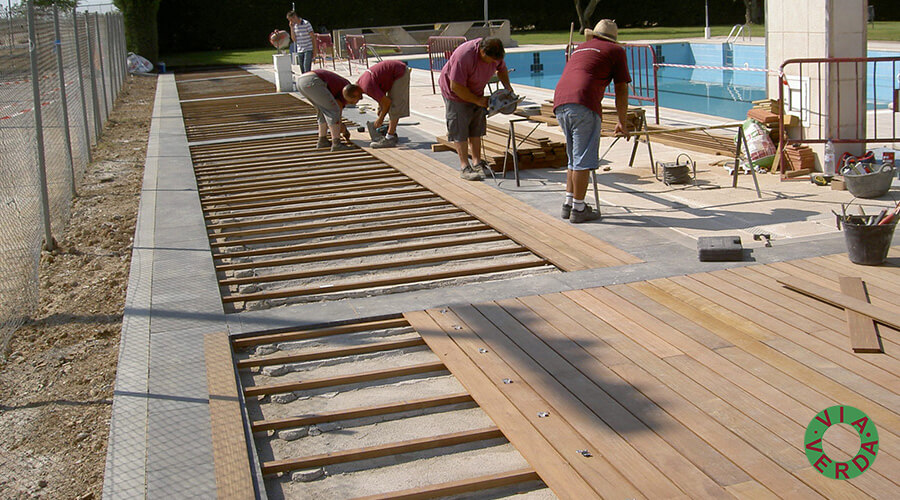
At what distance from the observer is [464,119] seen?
8.10 meters

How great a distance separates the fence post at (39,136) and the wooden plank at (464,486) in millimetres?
4680

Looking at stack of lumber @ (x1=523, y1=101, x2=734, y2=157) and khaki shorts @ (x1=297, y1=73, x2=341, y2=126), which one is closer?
stack of lumber @ (x1=523, y1=101, x2=734, y2=157)

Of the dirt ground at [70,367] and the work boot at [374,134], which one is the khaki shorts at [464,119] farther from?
the dirt ground at [70,367]

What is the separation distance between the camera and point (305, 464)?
3211mm

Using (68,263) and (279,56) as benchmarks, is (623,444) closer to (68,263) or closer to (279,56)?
(68,263)

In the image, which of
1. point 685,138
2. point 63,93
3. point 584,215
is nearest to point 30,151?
point 63,93

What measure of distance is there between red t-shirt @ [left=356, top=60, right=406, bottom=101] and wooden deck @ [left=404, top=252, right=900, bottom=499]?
564 cm

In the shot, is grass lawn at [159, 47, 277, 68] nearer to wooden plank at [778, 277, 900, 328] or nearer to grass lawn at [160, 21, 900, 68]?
grass lawn at [160, 21, 900, 68]

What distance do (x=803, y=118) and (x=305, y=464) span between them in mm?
6375

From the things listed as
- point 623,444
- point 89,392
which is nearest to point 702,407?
point 623,444

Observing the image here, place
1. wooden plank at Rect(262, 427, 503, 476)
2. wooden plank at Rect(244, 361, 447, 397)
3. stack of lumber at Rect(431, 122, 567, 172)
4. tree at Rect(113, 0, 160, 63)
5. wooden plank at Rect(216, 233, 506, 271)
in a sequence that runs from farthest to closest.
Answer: tree at Rect(113, 0, 160, 63) → stack of lumber at Rect(431, 122, 567, 172) → wooden plank at Rect(216, 233, 506, 271) → wooden plank at Rect(244, 361, 447, 397) → wooden plank at Rect(262, 427, 503, 476)

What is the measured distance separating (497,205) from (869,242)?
2996 millimetres

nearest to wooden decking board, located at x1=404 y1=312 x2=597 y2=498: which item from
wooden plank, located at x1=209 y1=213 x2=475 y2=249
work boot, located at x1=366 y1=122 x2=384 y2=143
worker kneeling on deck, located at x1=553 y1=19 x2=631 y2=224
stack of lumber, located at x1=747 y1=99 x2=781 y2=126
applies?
wooden plank, located at x1=209 y1=213 x2=475 y2=249

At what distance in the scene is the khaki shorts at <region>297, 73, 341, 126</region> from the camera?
9656mm
